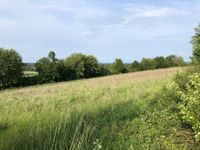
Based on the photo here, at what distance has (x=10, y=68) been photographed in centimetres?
5938

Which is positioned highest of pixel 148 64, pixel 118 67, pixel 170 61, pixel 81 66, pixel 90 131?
pixel 170 61

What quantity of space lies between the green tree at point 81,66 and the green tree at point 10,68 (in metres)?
12.0

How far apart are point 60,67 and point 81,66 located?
23.5 ft

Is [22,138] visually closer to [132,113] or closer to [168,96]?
[168,96]

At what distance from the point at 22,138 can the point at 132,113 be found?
614 centimetres

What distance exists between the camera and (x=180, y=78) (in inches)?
502

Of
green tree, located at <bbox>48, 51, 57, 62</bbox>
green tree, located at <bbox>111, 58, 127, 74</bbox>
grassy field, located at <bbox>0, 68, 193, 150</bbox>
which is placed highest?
green tree, located at <bbox>48, 51, 57, 62</bbox>

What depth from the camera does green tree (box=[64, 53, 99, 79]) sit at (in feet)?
238

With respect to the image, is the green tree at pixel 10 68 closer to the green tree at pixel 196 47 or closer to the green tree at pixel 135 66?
the green tree at pixel 135 66

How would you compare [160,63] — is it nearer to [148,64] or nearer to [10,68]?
[148,64]

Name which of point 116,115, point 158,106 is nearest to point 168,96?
point 158,106

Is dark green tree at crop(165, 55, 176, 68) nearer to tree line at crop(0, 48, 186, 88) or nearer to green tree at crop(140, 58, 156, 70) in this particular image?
tree line at crop(0, 48, 186, 88)

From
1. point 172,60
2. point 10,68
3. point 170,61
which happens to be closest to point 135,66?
point 170,61

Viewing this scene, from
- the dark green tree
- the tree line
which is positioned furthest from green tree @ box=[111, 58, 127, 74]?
the dark green tree
